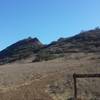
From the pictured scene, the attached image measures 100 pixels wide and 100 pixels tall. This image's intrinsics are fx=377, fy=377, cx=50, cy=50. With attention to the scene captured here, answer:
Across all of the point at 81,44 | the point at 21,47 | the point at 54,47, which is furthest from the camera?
the point at 21,47

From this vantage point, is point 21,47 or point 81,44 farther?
point 21,47

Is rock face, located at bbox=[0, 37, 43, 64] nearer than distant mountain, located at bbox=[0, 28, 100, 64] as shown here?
No

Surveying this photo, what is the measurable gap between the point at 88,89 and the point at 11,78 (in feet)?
41.4

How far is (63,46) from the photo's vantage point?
9112cm

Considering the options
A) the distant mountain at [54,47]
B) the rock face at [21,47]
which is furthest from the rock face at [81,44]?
the rock face at [21,47]

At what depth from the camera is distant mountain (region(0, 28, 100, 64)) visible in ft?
263

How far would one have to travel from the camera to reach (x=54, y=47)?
3669 inches

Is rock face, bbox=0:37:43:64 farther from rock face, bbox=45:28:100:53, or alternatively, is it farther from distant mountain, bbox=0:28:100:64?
rock face, bbox=45:28:100:53

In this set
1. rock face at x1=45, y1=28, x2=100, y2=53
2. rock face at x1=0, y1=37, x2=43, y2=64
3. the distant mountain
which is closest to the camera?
the distant mountain

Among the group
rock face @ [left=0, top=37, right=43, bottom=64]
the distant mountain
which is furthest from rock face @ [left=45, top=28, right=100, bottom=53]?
rock face @ [left=0, top=37, right=43, bottom=64]

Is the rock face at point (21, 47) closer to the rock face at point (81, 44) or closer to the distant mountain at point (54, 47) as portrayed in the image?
the distant mountain at point (54, 47)

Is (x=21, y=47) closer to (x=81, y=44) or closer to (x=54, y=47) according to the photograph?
(x=54, y=47)

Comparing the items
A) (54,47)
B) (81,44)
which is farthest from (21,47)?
(81,44)

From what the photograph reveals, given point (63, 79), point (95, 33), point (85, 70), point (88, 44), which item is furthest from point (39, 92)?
point (95, 33)
